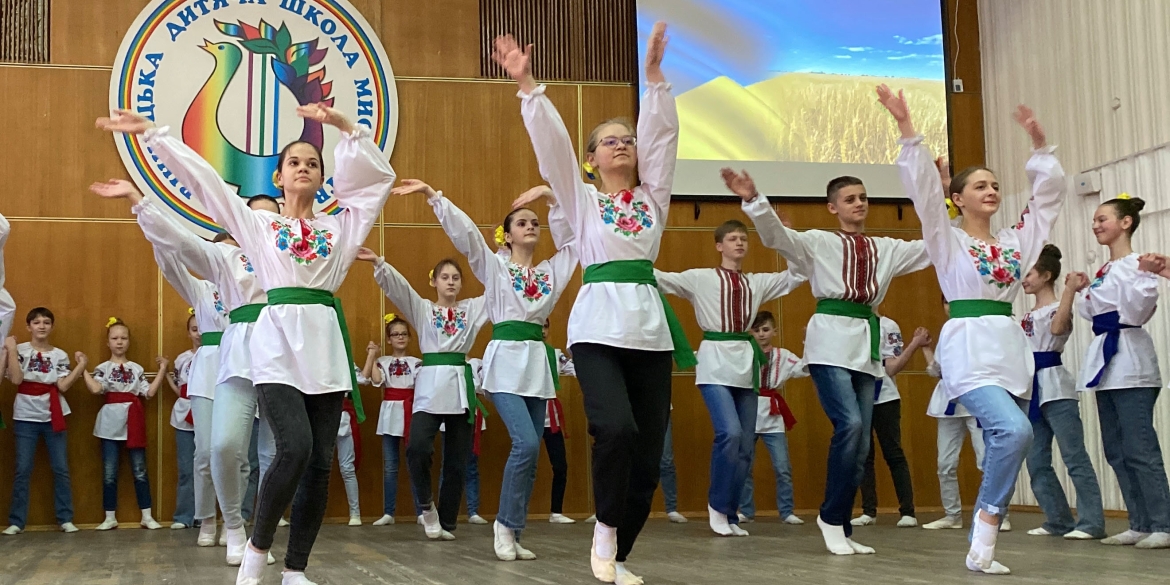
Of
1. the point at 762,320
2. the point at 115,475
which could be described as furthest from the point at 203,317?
the point at 762,320

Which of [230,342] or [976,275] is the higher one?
[976,275]

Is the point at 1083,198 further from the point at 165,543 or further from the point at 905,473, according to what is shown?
the point at 165,543

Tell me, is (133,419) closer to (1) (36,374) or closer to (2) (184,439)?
(2) (184,439)

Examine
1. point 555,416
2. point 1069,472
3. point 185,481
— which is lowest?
point 185,481

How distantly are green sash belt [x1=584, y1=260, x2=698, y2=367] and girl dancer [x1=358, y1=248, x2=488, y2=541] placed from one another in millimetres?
2204

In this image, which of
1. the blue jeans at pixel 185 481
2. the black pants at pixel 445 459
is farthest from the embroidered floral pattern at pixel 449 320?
the blue jeans at pixel 185 481

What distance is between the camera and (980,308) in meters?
3.91

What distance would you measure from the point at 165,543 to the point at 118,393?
5.83 ft

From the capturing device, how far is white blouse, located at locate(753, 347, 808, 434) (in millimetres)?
6941

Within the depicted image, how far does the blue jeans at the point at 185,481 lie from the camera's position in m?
6.90

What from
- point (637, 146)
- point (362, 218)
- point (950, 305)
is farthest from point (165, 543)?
point (950, 305)

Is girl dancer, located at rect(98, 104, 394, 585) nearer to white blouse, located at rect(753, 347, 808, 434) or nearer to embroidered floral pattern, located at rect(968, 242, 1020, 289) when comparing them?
embroidered floral pattern, located at rect(968, 242, 1020, 289)

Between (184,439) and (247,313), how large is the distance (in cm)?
300

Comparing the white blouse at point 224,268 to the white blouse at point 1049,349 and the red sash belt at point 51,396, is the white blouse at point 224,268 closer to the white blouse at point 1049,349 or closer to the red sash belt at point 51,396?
the red sash belt at point 51,396
